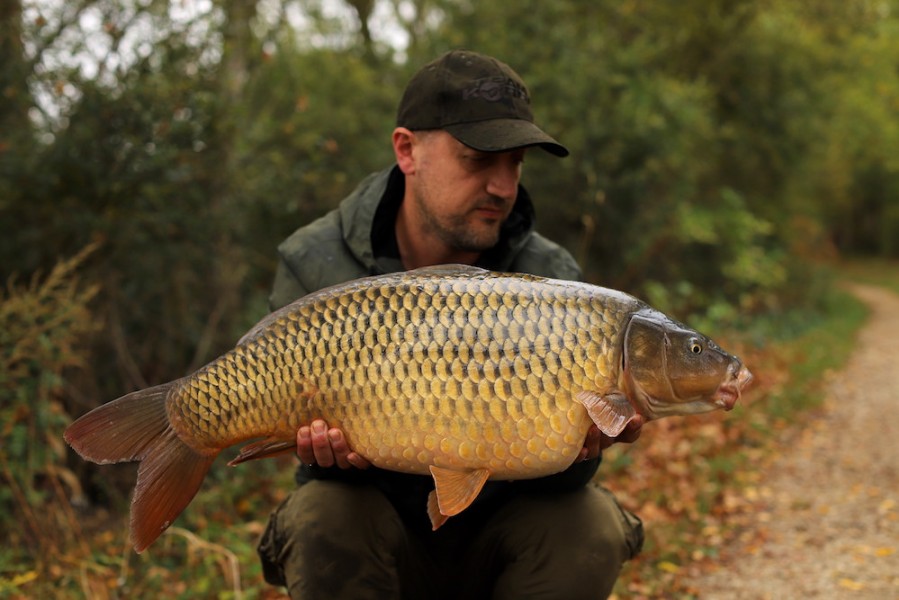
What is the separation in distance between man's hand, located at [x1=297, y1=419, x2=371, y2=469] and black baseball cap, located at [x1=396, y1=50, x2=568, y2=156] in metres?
0.72

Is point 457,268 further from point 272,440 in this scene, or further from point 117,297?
point 117,297

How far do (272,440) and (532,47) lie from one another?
5.43 meters

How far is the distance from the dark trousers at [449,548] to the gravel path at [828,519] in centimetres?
120

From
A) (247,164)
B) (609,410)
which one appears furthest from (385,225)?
(247,164)

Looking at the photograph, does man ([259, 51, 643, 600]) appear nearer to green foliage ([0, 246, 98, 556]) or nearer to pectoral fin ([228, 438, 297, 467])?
pectoral fin ([228, 438, 297, 467])

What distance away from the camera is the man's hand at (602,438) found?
5.24 feet

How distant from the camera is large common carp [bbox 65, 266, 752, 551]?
1.55m

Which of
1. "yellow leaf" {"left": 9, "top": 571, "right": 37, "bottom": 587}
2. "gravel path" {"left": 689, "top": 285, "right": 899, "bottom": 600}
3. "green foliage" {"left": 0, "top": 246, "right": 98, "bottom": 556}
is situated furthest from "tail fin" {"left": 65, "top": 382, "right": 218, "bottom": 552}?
"gravel path" {"left": 689, "top": 285, "right": 899, "bottom": 600}

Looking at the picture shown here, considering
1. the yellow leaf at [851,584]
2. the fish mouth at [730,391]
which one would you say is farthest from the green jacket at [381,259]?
the yellow leaf at [851,584]

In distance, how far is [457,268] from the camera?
1.69 meters

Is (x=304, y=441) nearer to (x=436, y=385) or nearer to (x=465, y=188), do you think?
(x=436, y=385)

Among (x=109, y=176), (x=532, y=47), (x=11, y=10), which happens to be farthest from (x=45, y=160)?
(x=532, y=47)

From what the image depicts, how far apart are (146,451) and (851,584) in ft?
7.97

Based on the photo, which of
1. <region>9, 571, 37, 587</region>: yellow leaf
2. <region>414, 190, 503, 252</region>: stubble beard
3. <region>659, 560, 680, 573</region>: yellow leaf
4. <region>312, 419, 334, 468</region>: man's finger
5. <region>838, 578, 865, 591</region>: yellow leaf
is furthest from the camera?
<region>659, 560, 680, 573</region>: yellow leaf
